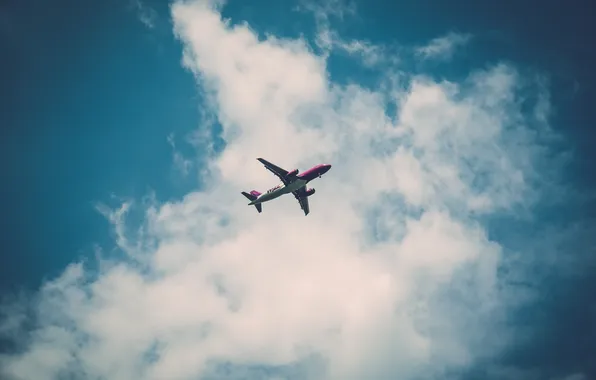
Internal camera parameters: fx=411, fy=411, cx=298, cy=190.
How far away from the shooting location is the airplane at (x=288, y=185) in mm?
93438

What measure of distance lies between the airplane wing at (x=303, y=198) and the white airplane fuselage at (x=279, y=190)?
Result: 5849 millimetres

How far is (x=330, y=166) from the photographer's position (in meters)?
93.0

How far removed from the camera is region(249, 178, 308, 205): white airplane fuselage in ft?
315

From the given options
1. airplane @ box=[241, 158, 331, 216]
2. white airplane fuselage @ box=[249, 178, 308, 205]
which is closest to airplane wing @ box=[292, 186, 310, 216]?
airplane @ box=[241, 158, 331, 216]

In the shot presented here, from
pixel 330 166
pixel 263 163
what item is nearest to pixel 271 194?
pixel 263 163

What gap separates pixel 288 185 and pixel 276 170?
4512mm

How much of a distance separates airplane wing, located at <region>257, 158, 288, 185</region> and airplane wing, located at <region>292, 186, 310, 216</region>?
852cm

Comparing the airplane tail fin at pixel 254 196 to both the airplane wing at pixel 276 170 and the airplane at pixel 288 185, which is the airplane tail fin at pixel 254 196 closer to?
the airplane at pixel 288 185

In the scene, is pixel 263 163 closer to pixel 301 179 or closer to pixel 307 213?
pixel 301 179

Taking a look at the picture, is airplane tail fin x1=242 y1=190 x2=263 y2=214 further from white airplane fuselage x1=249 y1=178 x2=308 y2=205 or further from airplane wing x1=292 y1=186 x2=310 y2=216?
airplane wing x1=292 y1=186 x2=310 y2=216

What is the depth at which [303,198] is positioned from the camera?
108m

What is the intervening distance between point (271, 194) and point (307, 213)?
14041 millimetres

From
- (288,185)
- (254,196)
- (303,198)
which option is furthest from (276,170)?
(303,198)

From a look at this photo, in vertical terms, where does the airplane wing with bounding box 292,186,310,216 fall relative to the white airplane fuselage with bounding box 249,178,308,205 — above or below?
above
